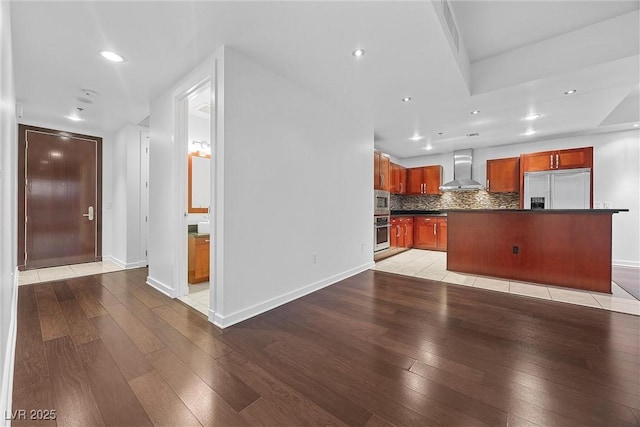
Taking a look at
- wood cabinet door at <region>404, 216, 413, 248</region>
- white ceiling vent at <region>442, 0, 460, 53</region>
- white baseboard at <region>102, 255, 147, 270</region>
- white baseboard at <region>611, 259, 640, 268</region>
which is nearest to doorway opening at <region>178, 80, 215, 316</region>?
white baseboard at <region>102, 255, 147, 270</region>

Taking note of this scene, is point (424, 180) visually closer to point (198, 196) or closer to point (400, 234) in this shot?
point (400, 234)

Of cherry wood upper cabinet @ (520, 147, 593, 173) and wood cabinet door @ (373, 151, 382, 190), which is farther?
wood cabinet door @ (373, 151, 382, 190)

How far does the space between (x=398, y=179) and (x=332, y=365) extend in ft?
19.2

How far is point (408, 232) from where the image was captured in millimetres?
6750

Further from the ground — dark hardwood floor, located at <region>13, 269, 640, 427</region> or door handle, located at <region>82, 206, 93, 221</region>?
door handle, located at <region>82, 206, 93, 221</region>

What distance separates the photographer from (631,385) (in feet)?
5.08

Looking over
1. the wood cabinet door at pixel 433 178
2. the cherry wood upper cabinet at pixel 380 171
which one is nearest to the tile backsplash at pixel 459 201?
the wood cabinet door at pixel 433 178

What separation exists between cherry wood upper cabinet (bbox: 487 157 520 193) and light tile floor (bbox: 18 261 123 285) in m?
7.97

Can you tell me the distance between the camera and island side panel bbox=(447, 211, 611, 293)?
131 inches

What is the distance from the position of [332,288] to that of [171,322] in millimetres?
1859

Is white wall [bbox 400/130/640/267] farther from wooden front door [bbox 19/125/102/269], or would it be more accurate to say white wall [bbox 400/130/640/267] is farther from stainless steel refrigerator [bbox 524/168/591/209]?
wooden front door [bbox 19/125/102/269]

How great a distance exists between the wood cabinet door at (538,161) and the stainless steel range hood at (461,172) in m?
0.99

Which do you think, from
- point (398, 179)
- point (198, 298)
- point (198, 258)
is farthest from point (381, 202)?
point (198, 298)

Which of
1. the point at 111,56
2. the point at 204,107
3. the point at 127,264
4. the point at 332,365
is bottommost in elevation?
the point at 332,365
